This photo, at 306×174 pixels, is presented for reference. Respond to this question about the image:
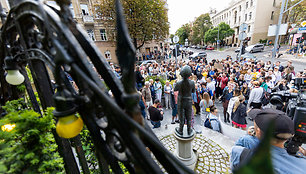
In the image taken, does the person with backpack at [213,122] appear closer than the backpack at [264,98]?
Yes

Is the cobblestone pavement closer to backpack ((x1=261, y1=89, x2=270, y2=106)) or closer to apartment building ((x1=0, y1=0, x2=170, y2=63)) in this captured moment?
backpack ((x1=261, y1=89, x2=270, y2=106))

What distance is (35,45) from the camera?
1.49 m

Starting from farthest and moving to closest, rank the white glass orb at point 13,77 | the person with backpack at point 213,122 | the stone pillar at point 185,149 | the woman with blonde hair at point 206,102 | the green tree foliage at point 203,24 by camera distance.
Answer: the green tree foliage at point 203,24, the woman with blonde hair at point 206,102, the person with backpack at point 213,122, the stone pillar at point 185,149, the white glass orb at point 13,77

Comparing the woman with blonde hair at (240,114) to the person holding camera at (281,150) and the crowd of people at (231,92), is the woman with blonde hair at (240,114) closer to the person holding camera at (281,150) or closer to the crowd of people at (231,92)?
the crowd of people at (231,92)

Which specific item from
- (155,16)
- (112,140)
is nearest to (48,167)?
(112,140)

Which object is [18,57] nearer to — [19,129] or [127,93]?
[19,129]

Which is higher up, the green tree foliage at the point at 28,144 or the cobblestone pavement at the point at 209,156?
the green tree foliage at the point at 28,144

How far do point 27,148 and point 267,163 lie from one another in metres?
1.85

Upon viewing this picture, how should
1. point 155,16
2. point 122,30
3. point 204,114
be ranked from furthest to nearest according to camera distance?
point 155,16
point 204,114
point 122,30

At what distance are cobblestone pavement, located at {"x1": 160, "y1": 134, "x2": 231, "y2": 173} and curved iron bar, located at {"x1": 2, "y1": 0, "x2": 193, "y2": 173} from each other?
3565 millimetres

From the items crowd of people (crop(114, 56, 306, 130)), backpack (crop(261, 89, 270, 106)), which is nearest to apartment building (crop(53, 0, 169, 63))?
crowd of people (crop(114, 56, 306, 130))

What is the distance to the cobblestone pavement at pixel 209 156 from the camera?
3.86 meters

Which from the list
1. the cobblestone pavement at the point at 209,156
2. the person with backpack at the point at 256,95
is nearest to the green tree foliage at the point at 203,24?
the person with backpack at the point at 256,95

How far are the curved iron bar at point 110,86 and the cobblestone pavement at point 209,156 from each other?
11.7 ft
